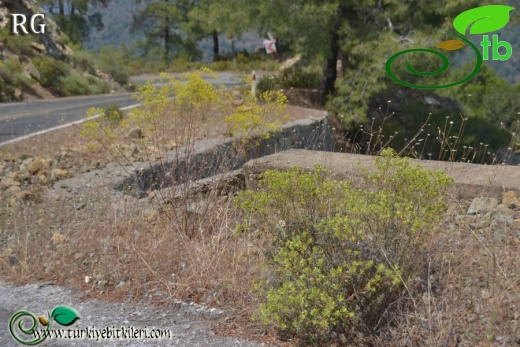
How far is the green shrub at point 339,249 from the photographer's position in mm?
3387

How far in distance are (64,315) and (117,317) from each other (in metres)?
0.35

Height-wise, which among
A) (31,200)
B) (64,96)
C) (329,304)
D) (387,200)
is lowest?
(64,96)

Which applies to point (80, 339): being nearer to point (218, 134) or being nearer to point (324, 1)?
point (218, 134)

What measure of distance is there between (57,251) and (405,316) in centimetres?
277

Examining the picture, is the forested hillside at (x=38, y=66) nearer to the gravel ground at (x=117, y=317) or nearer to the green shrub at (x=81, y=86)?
the green shrub at (x=81, y=86)

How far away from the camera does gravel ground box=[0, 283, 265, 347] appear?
11.5 feet

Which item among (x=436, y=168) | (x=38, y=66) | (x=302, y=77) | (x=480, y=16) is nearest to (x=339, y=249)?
(x=436, y=168)

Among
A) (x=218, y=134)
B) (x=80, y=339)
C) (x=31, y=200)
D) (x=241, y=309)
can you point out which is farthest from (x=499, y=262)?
(x=218, y=134)

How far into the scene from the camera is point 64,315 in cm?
387

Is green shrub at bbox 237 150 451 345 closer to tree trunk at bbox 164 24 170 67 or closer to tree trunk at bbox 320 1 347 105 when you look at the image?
tree trunk at bbox 320 1 347 105

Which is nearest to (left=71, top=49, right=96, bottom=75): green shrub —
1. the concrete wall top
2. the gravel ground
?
the concrete wall top

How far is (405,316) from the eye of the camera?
3473 mm

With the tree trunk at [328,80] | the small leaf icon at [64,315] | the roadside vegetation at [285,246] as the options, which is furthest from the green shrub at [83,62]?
the small leaf icon at [64,315]

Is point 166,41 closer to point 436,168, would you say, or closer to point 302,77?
point 302,77
